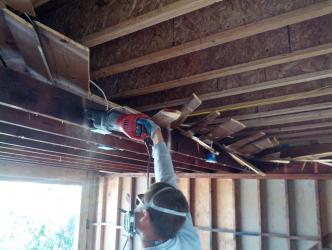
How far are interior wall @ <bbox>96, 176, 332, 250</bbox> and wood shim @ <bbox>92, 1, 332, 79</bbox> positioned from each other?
336cm

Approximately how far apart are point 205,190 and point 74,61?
401 centimetres

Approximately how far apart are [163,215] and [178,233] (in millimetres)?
223

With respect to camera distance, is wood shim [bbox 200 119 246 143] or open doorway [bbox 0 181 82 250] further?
open doorway [bbox 0 181 82 250]

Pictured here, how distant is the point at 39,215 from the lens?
236 inches

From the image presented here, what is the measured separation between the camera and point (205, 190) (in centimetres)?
520

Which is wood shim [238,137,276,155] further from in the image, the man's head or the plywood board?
the man's head

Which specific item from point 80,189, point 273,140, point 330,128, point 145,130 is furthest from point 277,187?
point 80,189

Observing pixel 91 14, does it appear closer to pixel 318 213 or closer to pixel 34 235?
pixel 318 213

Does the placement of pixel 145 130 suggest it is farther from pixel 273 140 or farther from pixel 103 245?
pixel 103 245

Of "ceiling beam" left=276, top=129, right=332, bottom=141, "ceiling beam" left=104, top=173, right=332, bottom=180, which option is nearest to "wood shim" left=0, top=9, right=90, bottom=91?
"ceiling beam" left=276, top=129, right=332, bottom=141

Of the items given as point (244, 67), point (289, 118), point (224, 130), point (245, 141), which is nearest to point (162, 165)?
point (244, 67)

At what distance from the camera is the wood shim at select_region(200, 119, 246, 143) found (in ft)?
9.22

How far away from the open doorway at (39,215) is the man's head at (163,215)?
4270mm

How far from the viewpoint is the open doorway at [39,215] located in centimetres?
535
